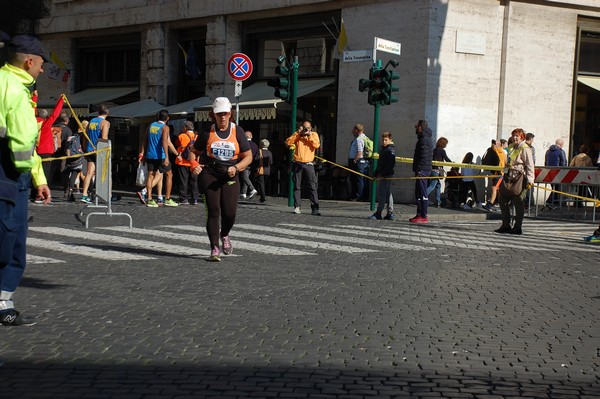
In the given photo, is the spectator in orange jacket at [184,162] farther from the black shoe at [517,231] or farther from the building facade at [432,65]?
the black shoe at [517,231]

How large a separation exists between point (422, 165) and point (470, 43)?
7.14 meters

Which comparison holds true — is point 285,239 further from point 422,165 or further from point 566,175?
point 566,175

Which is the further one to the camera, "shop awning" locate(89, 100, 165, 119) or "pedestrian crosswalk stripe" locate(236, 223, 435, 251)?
"shop awning" locate(89, 100, 165, 119)

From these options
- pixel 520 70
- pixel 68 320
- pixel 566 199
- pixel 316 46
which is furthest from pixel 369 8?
pixel 68 320

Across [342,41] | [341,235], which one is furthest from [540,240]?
[342,41]

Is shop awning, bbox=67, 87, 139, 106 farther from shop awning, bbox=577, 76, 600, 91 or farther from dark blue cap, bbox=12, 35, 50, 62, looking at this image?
dark blue cap, bbox=12, 35, 50, 62

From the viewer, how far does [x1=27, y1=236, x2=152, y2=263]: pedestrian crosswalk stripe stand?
10.7 metres

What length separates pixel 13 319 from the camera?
658 cm

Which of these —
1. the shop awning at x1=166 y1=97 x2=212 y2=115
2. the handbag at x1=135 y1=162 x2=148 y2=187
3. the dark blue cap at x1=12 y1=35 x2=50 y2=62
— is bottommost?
the handbag at x1=135 y1=162 x2=148 y2=187

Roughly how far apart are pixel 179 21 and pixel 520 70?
442 inches

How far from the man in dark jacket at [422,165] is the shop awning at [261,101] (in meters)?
6.99

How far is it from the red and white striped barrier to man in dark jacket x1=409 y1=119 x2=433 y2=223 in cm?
348

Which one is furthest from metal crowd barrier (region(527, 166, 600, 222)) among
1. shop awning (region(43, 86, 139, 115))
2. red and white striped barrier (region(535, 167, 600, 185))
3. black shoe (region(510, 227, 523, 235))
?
shop awning (region(43, 86, 139, 115))

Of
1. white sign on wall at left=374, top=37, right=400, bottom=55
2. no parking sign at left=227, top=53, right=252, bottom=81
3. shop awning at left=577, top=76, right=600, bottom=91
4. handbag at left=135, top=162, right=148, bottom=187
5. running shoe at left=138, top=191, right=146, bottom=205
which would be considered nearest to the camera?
handbag at left=135, top=162, right=148, bottom=187
